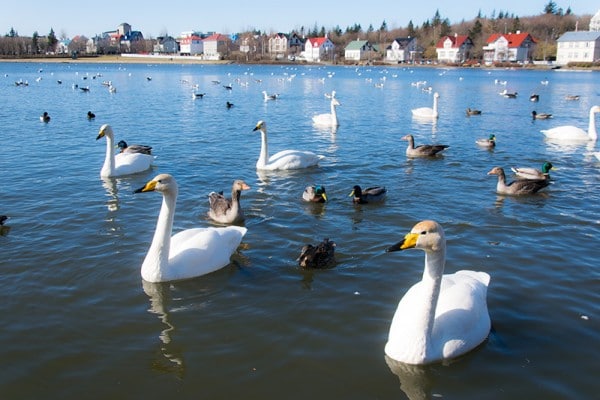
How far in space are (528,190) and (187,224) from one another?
8362 mm

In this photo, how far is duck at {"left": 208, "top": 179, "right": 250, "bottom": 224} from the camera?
37.2ft

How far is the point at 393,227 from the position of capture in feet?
37.3

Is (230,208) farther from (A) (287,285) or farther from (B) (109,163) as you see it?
(B) (109,163)

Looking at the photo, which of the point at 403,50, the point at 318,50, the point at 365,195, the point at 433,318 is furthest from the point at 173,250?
the point at 318,50

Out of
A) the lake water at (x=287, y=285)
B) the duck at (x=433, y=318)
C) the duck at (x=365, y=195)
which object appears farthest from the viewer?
the duck at (x=365, y=195)

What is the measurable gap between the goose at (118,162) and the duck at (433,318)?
1111cm

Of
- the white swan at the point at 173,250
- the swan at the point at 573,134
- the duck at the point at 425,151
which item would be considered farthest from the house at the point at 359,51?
the white swan at the point at 173,250

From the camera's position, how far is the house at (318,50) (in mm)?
178663

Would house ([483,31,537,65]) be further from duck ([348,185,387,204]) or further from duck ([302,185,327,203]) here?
duck ([302,185,327,203])

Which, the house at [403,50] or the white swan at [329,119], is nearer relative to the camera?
the white swan at [329,119]

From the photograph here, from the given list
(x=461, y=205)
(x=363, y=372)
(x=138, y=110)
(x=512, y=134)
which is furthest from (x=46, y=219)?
(x=138, y=110)

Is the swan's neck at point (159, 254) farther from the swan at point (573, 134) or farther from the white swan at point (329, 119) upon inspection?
the white swan at point (329, 119)

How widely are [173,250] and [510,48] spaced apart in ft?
504

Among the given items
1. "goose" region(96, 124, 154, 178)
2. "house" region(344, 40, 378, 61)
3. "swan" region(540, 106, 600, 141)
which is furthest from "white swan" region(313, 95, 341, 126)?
"house" region(344, 40, 378, 61)
